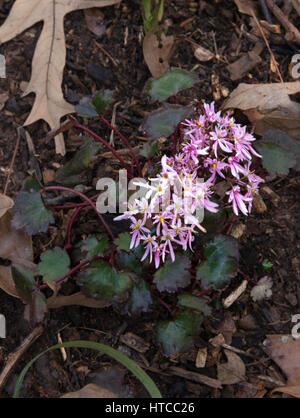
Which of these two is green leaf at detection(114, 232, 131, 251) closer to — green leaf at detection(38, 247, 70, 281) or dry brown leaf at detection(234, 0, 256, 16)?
green leaf at detection(38, 247, 70, 281)

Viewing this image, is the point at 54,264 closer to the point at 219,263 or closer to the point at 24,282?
the point at 24,282

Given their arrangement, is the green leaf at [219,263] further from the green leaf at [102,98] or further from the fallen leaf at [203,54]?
the fallen leaf at [203,54]

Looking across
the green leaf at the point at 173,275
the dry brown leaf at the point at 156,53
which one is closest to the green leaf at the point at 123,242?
the green leaf at the point at 173,275

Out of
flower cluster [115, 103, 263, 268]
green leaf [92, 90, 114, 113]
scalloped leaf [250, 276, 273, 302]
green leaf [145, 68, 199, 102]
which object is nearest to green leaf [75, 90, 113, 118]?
green leaf [92, 90, 114, 113]

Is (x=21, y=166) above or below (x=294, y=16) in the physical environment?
below
